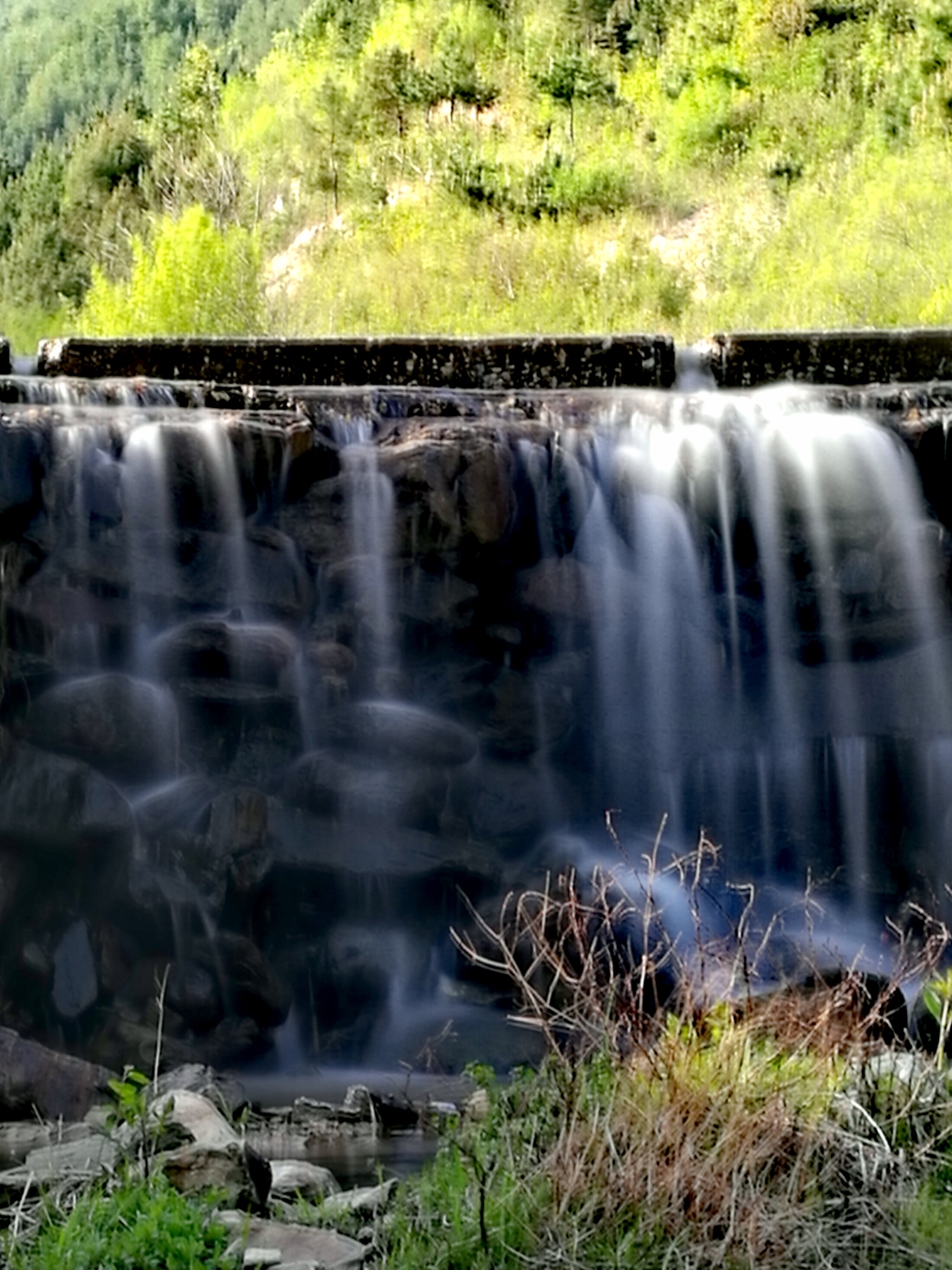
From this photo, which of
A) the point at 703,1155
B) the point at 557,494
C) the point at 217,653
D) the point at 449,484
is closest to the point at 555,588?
the point at 557,494

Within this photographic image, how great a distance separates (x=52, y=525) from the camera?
654 cm

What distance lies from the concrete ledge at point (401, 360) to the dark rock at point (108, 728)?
2.59 meters

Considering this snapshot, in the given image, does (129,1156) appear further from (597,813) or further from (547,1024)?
(597,813)

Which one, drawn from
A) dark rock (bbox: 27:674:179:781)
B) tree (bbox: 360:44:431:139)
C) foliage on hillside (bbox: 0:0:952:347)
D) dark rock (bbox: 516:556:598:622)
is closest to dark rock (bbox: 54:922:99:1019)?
dark rock (bbox: 27:674:179:781)

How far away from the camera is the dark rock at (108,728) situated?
6.41m

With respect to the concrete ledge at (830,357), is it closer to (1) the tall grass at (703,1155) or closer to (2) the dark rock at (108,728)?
(2) the dark rock at (108,728)

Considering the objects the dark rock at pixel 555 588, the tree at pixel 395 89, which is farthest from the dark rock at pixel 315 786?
the tree at pixel 395 89

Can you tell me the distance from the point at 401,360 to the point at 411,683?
2476mm

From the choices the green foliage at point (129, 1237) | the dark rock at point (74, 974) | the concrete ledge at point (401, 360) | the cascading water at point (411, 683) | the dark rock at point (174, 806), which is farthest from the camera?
the concrete ledge at point (401, 360)

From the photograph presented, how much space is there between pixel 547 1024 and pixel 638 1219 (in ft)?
1.42

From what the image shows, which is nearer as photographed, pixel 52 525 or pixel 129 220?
pixel 52 525

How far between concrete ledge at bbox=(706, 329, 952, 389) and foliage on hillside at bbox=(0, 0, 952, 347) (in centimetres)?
400

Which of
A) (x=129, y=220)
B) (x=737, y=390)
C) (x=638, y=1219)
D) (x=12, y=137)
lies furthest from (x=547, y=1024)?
(x=12, y=137)

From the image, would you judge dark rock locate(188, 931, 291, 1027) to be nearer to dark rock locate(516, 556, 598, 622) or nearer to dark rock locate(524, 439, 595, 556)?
dark rock locate(516, 556, 598, 622)
